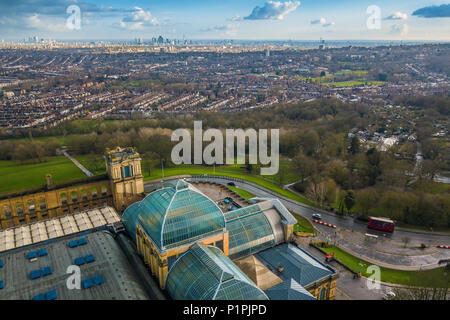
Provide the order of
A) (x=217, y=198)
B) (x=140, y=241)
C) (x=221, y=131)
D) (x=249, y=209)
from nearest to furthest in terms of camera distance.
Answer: (x=140, y=241), (x=249, y=209), (x=217, y=198), (x=221, y=131)

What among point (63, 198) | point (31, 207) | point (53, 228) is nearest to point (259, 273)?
point (53, 228)

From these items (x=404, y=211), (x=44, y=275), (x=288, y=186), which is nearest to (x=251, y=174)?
(x=288, y=186)

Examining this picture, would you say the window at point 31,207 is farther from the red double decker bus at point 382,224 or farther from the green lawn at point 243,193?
the red double decker bus at point 382,224

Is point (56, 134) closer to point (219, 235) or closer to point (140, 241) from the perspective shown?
point (140, 241)

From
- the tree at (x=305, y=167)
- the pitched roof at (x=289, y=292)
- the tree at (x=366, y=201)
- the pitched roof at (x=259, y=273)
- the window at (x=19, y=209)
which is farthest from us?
the tree at (x=305, y=167)

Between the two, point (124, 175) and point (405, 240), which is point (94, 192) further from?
point (405, 240)

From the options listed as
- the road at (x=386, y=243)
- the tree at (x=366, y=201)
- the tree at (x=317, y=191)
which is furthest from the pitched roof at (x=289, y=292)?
the tree at (x=317, y=191)

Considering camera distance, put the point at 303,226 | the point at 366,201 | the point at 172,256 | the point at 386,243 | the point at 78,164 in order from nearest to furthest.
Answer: the point at 172,256 → the point at 386,243 → the point at 303,226 → the point at 366,201 → the point at 78,164
